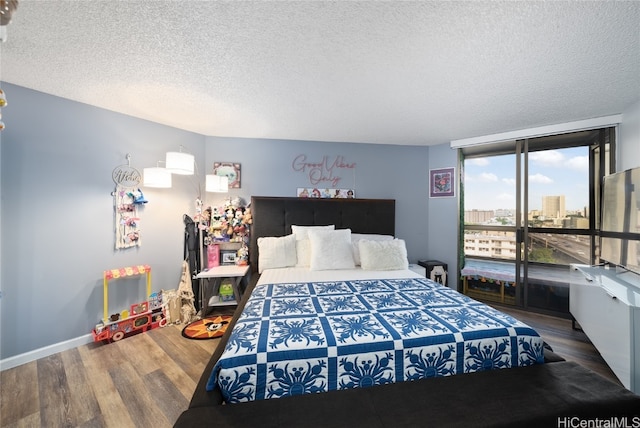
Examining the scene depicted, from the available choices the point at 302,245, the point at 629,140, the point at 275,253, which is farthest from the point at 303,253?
the point at 629,140

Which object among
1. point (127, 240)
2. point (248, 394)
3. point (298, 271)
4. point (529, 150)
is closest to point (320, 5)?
point (248, 394)

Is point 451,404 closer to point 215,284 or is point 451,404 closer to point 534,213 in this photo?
point 215,284

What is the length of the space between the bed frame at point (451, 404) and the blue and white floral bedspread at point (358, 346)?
0.05 metres

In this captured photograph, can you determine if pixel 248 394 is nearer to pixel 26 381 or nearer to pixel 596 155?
pixel 26 381

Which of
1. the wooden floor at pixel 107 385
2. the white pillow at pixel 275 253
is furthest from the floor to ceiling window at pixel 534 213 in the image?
the wooden floor at pixel 107 385

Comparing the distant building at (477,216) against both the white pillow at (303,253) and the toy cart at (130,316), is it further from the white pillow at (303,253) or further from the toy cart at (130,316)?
the toy cart at (130,316)

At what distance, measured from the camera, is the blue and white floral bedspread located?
114 cm

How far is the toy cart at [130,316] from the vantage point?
2.22 meters

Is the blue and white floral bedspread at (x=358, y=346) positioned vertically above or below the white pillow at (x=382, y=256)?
below

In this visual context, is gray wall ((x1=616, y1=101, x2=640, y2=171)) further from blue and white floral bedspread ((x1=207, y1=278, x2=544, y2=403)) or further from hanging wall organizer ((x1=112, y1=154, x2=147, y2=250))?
hanging wall organizer ((x1=112, y1=154, x2=147, y2=250))

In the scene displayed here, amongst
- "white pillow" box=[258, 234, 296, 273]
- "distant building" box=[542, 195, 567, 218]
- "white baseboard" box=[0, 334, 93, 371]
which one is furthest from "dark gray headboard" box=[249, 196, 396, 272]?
"distant building" box=[542, 195, 567, 218]

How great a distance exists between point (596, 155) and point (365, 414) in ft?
12.5

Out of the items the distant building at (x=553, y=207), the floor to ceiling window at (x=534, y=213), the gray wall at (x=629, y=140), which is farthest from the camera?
the distant building at (x=553, y=207)

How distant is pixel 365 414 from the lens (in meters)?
1.03
